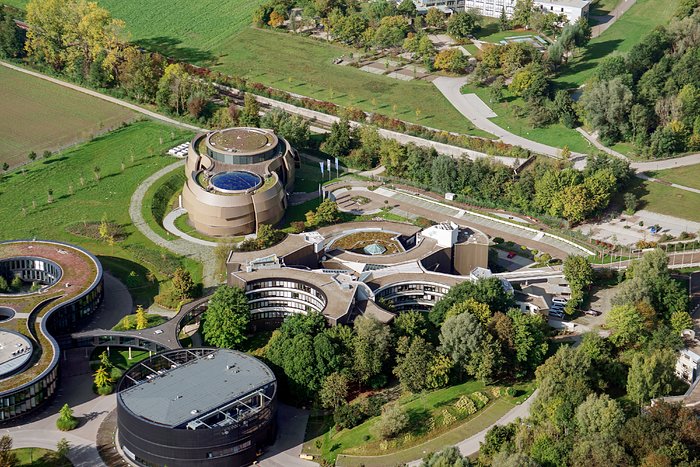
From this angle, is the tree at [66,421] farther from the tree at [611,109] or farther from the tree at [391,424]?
the tree at [611,109]

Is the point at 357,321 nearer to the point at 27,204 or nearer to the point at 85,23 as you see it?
the point at 27,204

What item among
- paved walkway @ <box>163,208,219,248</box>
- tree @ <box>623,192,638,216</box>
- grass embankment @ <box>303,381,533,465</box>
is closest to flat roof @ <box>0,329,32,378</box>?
grass embankment @ <box>303,381,533,465</box>

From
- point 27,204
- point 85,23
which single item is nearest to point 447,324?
point 27,204

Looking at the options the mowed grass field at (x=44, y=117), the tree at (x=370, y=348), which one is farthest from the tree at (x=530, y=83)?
the tree at (x=370, y=348)

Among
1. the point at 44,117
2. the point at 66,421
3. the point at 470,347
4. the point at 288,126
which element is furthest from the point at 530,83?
the point at 66,421

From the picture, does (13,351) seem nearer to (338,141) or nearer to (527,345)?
(527,345)
